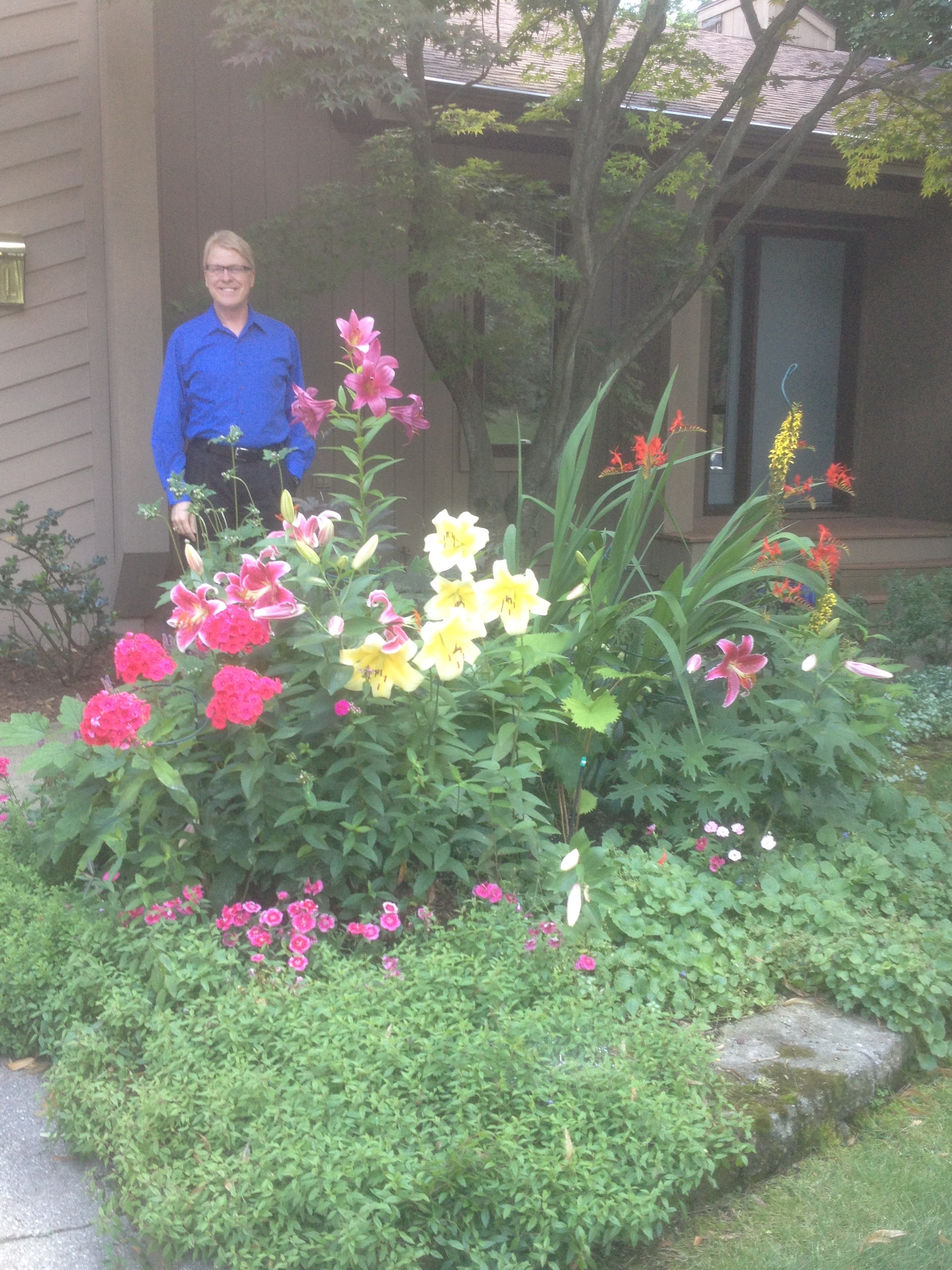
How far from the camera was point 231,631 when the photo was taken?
96.0 inches

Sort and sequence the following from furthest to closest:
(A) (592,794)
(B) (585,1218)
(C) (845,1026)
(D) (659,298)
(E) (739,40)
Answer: (E) (739,40) → (D) (659,298) → (A) (592,794) → (C) (845,1026) → (B) (585,1218)

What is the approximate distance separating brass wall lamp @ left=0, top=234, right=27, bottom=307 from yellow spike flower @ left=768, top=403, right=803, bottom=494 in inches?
146

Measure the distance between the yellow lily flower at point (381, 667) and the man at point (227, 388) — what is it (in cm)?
167

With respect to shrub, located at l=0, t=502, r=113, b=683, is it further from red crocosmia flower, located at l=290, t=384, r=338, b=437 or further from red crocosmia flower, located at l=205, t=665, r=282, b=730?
red crocosmia flower, located at l=205, t=665, r=282, b=730

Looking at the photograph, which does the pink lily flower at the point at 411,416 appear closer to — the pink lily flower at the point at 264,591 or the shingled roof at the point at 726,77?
the pink lily flower at the point at 264,591

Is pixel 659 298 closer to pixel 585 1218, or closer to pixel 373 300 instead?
pixel 373 300

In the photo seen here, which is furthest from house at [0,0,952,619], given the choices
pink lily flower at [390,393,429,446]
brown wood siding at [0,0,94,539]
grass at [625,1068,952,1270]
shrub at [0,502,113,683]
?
grass at [625,1068,952,1270]

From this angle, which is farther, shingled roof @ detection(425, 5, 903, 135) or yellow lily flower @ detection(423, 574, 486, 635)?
shingled roof @ detection(425, 5, 903, 135)

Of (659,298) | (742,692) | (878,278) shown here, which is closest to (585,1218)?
(742,692)

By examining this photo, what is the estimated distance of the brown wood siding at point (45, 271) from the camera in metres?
5.22

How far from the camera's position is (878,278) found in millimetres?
10016

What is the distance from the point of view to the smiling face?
3.99 metres

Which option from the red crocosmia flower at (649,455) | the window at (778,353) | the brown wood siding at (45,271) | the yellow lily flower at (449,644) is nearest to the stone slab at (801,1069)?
the yellow lily flower at (449,644)

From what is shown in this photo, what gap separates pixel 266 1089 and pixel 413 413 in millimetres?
1839
